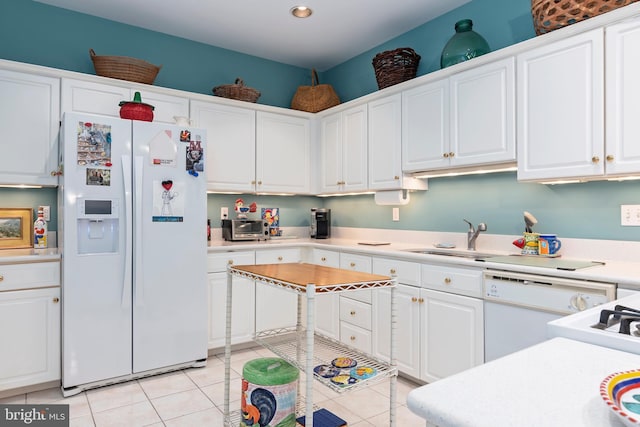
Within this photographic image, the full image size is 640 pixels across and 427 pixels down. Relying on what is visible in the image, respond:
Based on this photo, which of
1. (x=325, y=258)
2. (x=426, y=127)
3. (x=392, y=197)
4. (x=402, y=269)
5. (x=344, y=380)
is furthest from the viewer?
(x=325, y=258)

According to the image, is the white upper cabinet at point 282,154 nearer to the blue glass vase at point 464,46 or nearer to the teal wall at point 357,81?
the teal wall at point 357,81

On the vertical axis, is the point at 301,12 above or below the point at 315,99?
above

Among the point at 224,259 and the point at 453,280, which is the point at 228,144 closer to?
the point at 224,259

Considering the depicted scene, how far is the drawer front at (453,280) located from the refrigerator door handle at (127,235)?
1987 mm

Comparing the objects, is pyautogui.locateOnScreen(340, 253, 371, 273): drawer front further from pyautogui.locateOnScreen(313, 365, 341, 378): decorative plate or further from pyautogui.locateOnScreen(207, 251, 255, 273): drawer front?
pyautogui.locateOnScreen(313, 365, 341, 378): decorative plate

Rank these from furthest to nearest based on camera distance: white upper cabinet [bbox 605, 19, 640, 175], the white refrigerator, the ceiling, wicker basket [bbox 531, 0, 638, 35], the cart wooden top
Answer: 1. the ceiling
2. the white refrigerator
3. wicker basket [bbox 531, 0, 638, 35]
4. white upper cabinet [bbox 605, 19, 640, 175]
5. the cart wooden top

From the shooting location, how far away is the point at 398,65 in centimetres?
334

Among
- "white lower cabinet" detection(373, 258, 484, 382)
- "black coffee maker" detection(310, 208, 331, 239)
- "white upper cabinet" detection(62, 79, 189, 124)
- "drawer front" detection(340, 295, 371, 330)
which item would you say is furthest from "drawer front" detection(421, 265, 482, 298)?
"white upper cabinet" detection(62, 79, 189, 124)

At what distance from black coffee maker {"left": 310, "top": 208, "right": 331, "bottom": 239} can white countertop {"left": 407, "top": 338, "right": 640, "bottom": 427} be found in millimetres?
3404

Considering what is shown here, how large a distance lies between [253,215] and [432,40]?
2.29 m

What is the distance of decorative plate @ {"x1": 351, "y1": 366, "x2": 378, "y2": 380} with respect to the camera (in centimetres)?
175

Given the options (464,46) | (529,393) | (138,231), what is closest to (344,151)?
(464,46)

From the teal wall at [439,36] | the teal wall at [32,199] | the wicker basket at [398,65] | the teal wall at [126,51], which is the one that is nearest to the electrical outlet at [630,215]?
the teal wall at [439,36]

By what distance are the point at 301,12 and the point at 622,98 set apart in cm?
236
